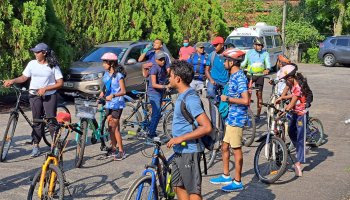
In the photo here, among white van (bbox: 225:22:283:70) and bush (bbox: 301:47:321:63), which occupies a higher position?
white van (bbox: 225:22:283:70)

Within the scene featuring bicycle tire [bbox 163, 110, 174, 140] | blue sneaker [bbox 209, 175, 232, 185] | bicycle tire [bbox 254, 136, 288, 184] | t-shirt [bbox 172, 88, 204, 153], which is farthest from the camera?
bicycle tire [bbox 163, 110, 174, 140]

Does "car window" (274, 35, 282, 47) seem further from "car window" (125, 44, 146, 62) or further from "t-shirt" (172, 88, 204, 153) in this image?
"t-shirt" (172, 88, 204, 153)

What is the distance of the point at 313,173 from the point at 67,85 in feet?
26.8

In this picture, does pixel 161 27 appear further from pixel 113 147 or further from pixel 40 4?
pixel 113 147

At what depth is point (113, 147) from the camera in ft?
27.6

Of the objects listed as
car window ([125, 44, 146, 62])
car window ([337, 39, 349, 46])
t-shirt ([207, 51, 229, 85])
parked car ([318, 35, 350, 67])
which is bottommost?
parked car ([318, 35, 350, 67])

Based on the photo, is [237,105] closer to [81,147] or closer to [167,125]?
[81,147]

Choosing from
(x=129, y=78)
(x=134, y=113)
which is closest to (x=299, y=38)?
(x=129, y=78)

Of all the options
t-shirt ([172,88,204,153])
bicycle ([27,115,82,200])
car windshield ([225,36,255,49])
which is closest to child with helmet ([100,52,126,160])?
bicycle ([27,115,82,200])

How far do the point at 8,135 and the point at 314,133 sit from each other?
534 cm

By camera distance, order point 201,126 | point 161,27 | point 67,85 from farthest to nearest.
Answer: point 161,27
point 67,85
point 201,126

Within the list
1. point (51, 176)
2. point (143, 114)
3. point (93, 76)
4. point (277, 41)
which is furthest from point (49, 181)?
point (277, 41)

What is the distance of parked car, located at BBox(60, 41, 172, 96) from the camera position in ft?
45.6

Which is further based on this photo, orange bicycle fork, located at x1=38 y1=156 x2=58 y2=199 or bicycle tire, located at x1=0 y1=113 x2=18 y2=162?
bicycle tire, located at x1=0 y1=113 x2=18 y2=162
